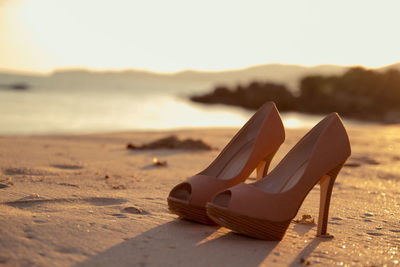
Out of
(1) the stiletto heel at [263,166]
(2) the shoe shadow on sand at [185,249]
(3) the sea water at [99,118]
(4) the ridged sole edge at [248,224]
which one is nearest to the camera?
(2) the shoe shadow on sand at [185,249]

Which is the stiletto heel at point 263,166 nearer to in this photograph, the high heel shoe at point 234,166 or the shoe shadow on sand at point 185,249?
the high heel shoe at point 234,166

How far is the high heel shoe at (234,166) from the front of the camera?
2559 mm

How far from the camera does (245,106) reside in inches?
1548

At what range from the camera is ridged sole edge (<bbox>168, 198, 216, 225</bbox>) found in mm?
2545

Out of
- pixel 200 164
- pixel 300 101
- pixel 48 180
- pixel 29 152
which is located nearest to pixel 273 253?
pixel 48 180

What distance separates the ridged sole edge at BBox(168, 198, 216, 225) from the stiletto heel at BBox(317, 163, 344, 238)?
1.99 ft

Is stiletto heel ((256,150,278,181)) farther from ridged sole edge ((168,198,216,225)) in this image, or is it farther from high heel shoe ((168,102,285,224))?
ridged sole edge ((168,198,216,225))

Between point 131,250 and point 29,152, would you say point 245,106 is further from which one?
point 131,250

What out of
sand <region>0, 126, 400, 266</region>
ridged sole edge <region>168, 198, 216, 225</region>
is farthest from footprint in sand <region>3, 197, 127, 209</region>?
ridged sole edge <region>168, 198, 216, 225</region>

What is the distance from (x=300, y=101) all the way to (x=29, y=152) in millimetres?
33541

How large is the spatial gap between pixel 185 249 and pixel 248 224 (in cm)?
37

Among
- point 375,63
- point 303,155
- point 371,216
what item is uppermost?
point 375,63

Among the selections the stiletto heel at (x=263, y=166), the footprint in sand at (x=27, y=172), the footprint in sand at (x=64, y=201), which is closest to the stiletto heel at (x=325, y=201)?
the stiletto heel at (x=263, y=166)

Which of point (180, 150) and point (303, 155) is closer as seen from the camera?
point (303, 155)
